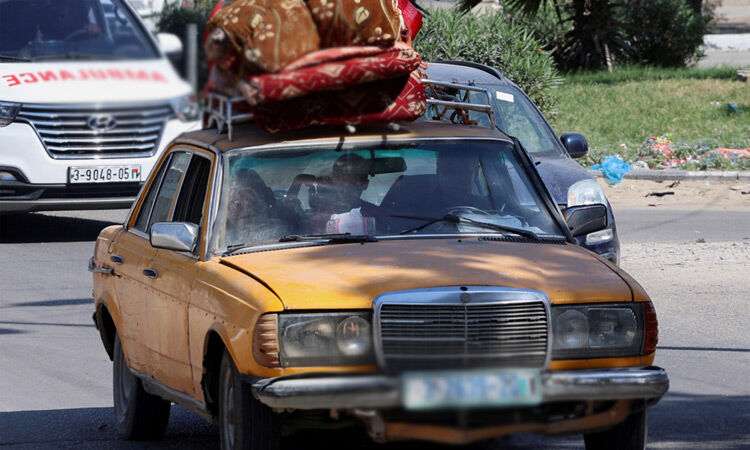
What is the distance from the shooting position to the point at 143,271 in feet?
19.4

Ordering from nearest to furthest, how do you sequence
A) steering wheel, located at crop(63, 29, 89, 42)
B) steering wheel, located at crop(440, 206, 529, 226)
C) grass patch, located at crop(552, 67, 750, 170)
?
steering wheel, located at crop(63, 29, 89, 42), steering wheel, located at crop(440, 206, 529, 226), grass patch, located at crop(552, 67, 750, 170)

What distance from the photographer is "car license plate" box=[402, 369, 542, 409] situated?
12.3 ft

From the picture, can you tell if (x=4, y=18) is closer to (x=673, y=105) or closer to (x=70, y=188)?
(x=70, y=188)

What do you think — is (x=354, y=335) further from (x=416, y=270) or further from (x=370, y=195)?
(x=370, y=195)

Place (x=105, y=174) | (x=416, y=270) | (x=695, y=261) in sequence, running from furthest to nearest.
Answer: (x=695, y=261) < (x=105, y=174) < (x=416, y=270)

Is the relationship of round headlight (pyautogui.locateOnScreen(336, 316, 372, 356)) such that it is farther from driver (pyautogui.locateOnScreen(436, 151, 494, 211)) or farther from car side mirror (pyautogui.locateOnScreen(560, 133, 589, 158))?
car side mirror (pyautogui.locateOnScreen(560, 133, 589, 158))

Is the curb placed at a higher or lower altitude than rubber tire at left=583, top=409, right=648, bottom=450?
lower

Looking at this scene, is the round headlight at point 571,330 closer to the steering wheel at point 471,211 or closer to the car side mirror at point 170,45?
the steering wheel at point 471,211

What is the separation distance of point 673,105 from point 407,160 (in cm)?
1896

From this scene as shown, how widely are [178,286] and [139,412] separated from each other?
1021 millimetres

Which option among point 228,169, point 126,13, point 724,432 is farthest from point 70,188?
point 126,13

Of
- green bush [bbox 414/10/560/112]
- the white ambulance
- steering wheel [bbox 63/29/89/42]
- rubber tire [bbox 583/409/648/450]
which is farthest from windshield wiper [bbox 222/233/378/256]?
green bush [bbox 414/10/560/112]

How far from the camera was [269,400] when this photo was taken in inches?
174

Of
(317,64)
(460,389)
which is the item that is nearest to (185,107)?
(460,389)
